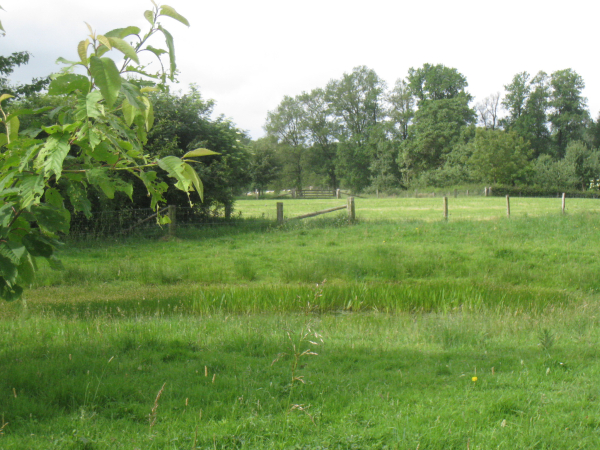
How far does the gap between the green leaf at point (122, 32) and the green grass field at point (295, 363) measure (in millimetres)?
2211

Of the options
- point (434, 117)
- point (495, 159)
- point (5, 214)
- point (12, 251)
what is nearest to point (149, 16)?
point (5, 214)

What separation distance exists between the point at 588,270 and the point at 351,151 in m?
70.0

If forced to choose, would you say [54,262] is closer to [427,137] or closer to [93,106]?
[93,106]

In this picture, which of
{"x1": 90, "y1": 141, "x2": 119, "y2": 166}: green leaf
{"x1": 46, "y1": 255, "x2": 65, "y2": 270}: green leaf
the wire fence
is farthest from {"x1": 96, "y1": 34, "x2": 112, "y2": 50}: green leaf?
the wire fence

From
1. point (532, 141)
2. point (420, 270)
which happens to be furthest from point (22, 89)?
point (532, 141)

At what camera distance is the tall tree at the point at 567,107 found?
73.3 metres

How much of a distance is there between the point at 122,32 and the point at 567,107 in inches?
3420

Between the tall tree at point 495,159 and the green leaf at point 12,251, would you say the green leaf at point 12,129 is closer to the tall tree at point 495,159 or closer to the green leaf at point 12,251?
the green leaf at point 12,251

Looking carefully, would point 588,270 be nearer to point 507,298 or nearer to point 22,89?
point 507,298

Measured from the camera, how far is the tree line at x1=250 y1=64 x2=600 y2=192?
61094mm

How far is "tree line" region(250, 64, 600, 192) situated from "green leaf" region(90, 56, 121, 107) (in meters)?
58.6

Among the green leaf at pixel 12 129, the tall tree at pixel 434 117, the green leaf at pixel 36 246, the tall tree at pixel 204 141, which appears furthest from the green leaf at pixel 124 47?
the tall tree at pixel 434 117

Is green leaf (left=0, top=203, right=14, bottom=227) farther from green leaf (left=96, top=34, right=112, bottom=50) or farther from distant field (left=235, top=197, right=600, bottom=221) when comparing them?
distant field (left=235, top=197, right=600, bottom=221)

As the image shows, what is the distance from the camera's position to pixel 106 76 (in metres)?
2.01
